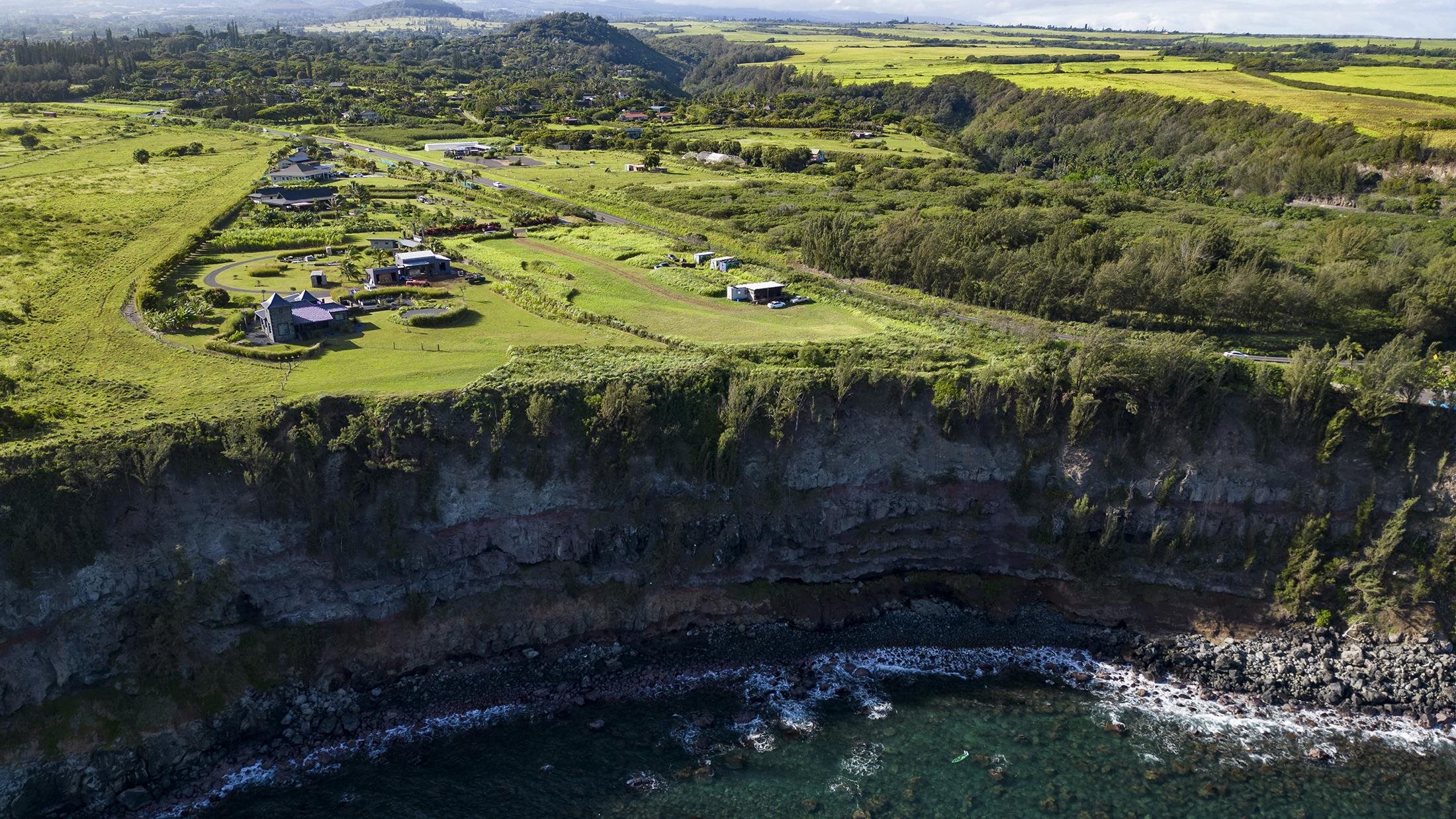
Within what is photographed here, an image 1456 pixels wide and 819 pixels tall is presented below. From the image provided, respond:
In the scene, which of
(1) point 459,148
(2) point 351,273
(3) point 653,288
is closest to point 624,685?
(3) point 653,288

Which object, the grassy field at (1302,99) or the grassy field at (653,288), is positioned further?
the grassy field at (1302,99)

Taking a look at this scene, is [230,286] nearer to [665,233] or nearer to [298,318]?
[298,318]

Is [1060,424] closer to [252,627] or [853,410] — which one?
[853,410]

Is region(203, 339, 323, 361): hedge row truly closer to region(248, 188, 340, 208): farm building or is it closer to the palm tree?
the palm tree

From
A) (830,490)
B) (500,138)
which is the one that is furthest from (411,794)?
(500,138)

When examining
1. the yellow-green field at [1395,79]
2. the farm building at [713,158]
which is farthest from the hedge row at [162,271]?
the yellow-green field at [1395,79]

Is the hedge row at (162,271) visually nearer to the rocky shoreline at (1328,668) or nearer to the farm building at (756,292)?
the farm building at (756,292)

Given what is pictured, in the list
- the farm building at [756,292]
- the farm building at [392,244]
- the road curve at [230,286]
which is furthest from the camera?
the farm building at [392,244]
